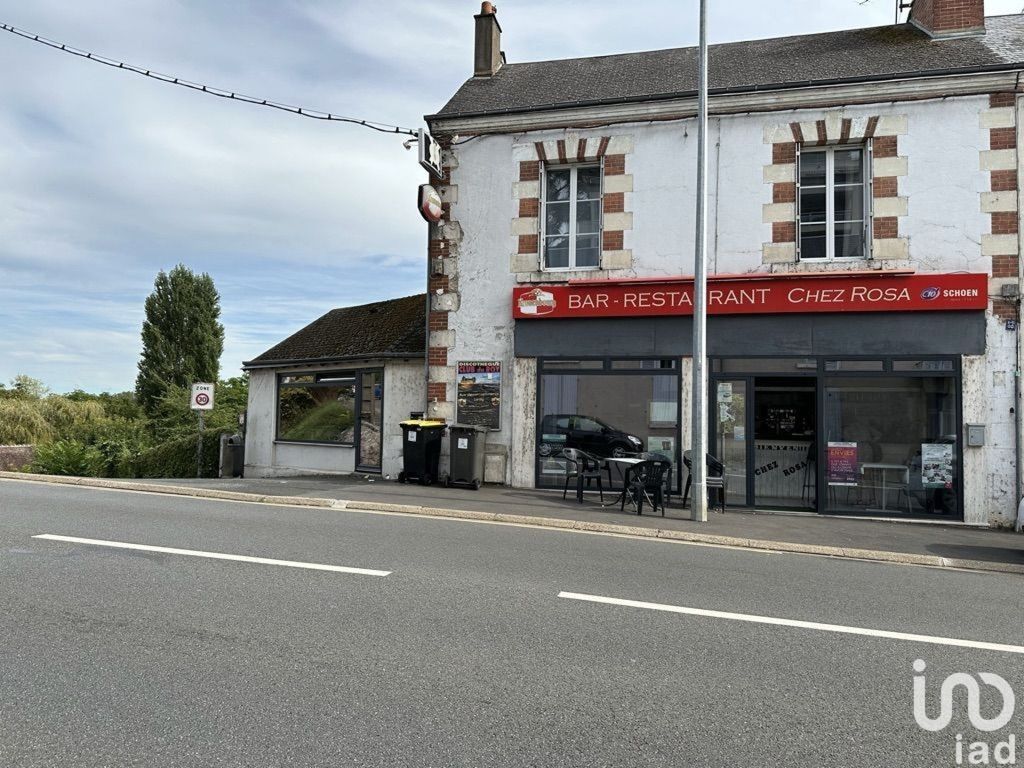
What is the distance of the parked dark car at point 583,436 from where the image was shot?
12383 millimetres

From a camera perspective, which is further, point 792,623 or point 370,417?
point 370,417

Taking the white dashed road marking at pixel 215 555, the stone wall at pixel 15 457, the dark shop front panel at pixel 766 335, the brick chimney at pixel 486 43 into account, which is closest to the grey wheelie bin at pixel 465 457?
the dark shop front panel at pixel 766 335

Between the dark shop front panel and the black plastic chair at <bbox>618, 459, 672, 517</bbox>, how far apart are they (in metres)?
2.45

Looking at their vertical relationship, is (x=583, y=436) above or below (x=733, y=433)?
below

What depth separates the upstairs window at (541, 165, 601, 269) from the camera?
42.2 feet

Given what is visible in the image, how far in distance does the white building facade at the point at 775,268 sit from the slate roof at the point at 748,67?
0.08 m

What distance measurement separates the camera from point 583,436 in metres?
12.6

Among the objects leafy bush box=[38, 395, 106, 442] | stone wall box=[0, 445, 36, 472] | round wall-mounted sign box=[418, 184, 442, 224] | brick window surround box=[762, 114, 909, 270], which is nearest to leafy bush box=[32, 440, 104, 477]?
stone wall box=[0, 445, 36, 472]

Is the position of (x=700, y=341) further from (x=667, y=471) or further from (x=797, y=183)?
(x=797, y=183)

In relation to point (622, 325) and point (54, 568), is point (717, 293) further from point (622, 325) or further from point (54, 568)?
point (54, 568)

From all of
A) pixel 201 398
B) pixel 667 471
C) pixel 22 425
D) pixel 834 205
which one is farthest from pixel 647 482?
pixel 22 425

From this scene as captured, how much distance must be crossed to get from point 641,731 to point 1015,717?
75.7 inches

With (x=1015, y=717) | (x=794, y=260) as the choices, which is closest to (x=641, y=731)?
(x=1015, y=717)

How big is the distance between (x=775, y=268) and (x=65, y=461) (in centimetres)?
2171
